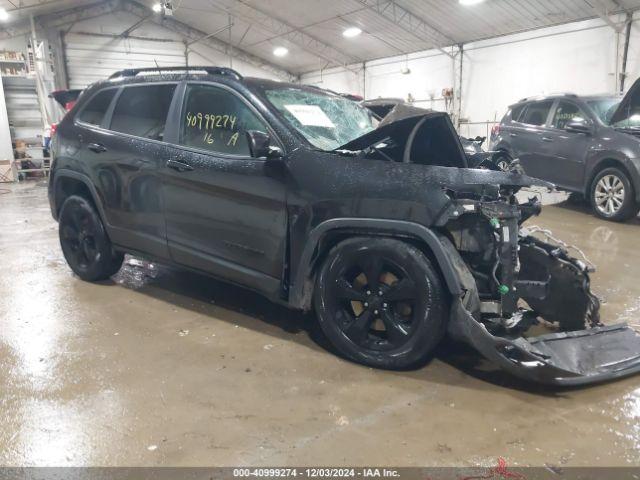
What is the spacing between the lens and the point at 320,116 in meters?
3.15

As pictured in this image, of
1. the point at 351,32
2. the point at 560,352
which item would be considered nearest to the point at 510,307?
the point at 560,352

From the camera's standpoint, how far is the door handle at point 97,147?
11.7ft

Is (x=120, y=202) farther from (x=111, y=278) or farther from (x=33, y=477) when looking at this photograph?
(x=33, y=477)

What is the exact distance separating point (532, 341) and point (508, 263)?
43cm

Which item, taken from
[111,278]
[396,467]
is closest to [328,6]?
[111,278]

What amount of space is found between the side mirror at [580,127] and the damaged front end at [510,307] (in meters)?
4.69

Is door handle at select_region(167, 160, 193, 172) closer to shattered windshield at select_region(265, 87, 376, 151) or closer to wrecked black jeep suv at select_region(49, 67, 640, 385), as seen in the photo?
wrecked black jeep suv at select_region(49, 67, 640, 385)

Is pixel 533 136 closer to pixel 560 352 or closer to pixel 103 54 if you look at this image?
pixel 560 352

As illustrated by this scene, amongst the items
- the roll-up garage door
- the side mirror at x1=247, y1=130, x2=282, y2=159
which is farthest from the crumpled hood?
the roll-up garage door

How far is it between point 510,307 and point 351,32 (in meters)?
15.7

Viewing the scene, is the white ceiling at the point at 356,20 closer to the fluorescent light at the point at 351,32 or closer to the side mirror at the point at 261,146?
the fluorescent light at the point at 351,32

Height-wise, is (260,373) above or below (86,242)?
below

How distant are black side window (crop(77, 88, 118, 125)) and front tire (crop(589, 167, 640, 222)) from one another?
20.8 feet

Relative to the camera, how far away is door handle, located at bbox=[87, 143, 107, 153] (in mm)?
3580
